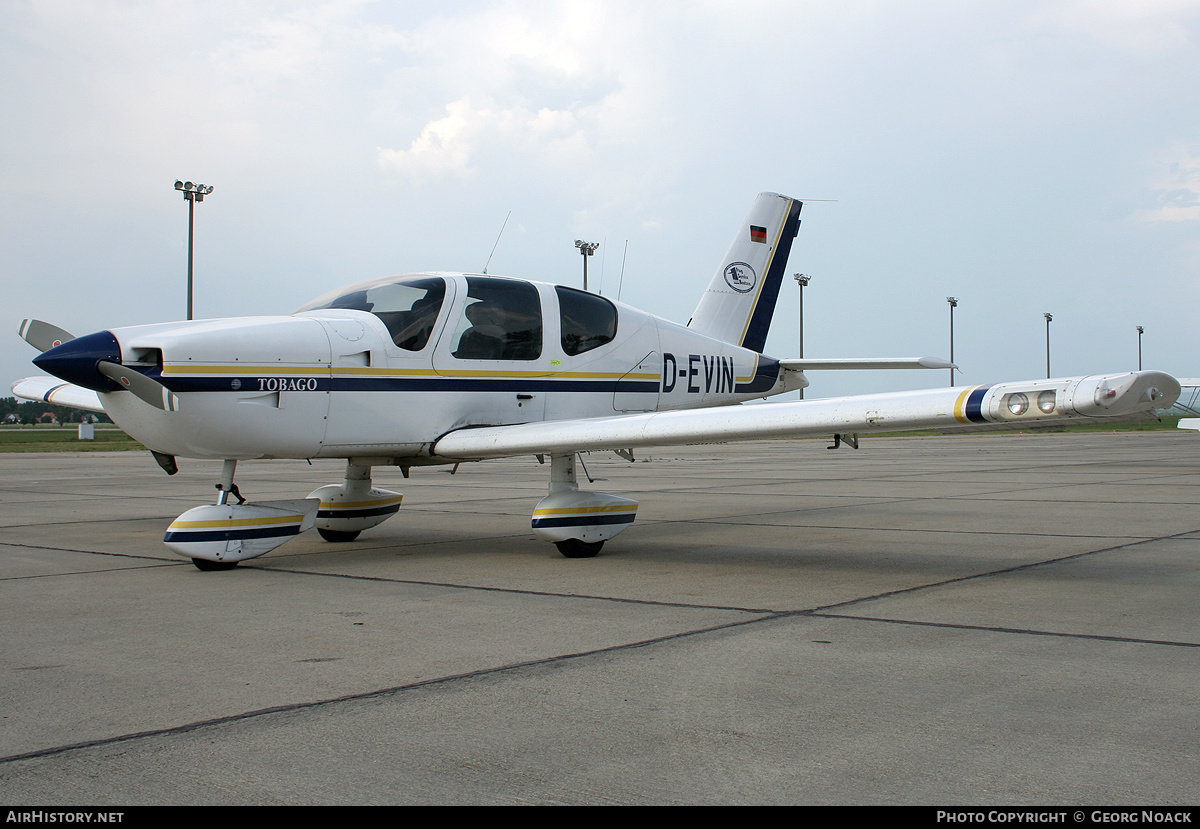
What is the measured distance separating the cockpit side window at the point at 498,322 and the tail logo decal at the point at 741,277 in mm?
3496

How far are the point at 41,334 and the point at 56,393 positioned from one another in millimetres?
2468

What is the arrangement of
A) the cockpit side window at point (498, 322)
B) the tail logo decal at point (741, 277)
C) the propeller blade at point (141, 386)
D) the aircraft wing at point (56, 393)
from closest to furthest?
the propeller blade at point (141, 386)
the cockpit side window at point (498, 322)
the aircraft wing at point (56, 393)
the tail logo decal at point (741, 277)

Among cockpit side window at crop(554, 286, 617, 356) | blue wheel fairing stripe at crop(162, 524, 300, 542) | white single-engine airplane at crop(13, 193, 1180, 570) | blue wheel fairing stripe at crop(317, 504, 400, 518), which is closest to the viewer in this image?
white single-engine airplane at crop(13, 193, 1180, 570)

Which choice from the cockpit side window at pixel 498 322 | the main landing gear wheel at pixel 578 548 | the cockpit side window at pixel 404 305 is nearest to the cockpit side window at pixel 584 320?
the cockpit side window at pixel 498 322

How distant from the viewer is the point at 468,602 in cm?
583

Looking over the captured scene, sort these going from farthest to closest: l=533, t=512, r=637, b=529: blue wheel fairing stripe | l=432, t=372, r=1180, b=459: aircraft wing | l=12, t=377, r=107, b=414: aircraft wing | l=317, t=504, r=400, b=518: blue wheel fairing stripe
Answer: l=12, t=377, r=107, b=414: aircraft wing, l=317, t=504, r=400, b=518: blue wheel fairing stripe, l=533, t=512, r=637, b=529: blue wheel fairing stripe, l=432, t=372, r=1180, b=459: aircraft wing

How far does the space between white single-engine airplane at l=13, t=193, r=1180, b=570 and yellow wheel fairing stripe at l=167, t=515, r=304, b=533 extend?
12 mm

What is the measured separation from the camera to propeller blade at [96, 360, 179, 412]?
6.60m

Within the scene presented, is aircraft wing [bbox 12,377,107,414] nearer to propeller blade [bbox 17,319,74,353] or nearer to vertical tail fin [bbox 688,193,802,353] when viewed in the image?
propeller blade [bbox 17,319,74,353]

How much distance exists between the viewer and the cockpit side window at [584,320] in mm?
8805

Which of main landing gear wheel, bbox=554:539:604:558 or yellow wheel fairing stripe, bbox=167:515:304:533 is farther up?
yellow wheel fairing stripe, bbox=167:515:304:533

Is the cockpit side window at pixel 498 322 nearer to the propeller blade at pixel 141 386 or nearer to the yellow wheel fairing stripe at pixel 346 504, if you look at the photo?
the yellow wheel fairing stripe at pixel 346 504

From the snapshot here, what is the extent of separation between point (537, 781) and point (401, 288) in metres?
5.71

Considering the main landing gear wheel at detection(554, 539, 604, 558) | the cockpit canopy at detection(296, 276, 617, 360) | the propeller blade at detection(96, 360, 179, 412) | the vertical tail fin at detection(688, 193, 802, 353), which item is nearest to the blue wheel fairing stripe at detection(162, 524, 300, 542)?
the propeller blade at detection(96, 360, 179, 412)
